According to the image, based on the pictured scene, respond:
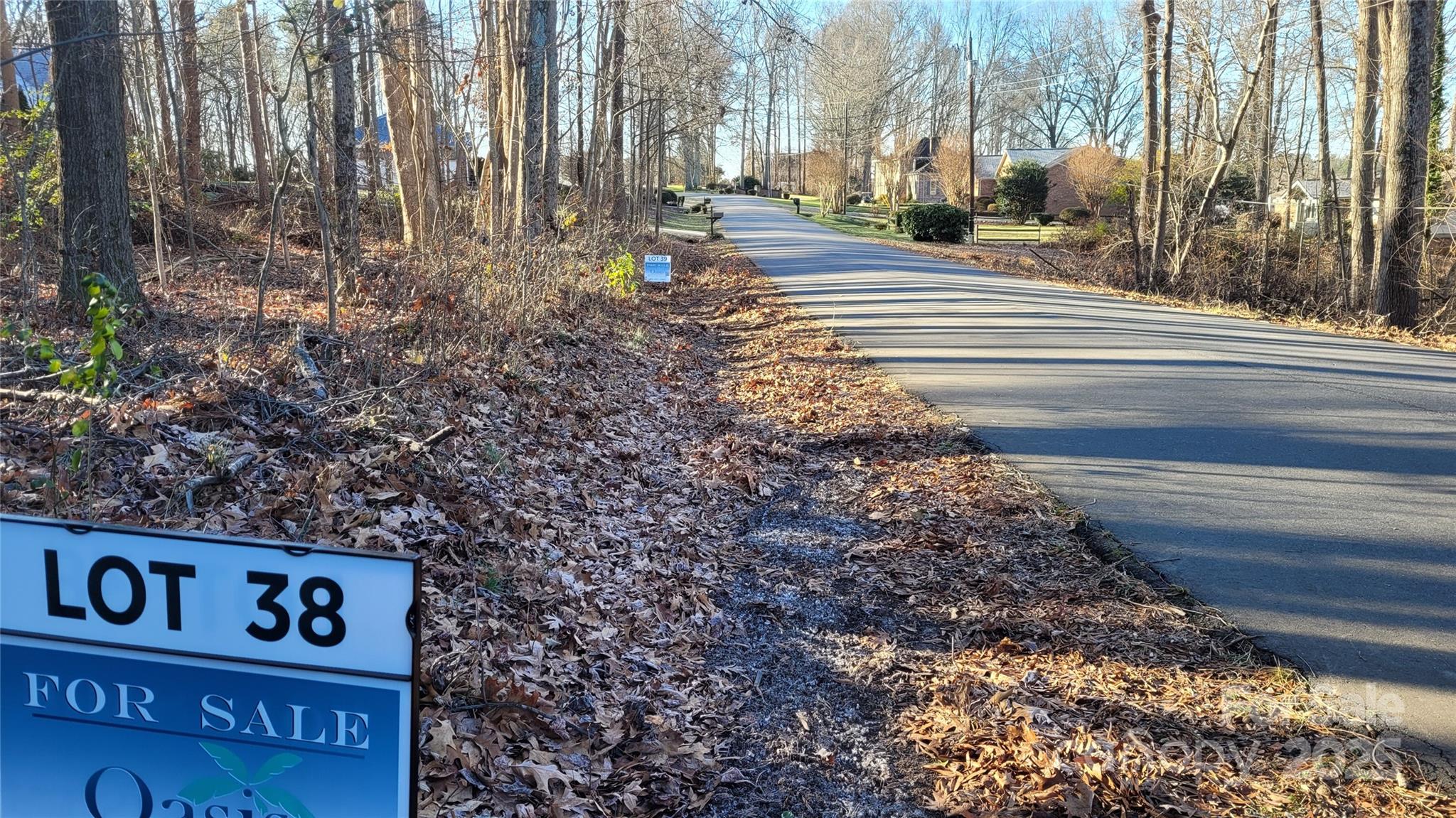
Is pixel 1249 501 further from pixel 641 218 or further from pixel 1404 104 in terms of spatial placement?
pixel 641 218

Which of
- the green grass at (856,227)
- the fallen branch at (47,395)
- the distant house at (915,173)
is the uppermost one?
the distant house at (915,173)

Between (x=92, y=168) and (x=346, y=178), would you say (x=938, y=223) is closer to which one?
(x=346, y=178)

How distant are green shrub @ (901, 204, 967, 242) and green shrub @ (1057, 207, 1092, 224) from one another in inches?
175

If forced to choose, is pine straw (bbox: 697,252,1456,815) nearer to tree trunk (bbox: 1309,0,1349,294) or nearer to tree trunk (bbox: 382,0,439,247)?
tree trunk (bbox: 382,0,439,247)

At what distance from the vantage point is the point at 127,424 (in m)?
5.01

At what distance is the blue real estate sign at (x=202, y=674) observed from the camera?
1.84 m

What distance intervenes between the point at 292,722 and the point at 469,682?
6.99 ft

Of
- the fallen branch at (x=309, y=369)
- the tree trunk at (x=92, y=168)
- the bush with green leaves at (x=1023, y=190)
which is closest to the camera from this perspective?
the fallen branch at (x=309, y=369)

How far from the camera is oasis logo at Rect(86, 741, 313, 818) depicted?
186cm

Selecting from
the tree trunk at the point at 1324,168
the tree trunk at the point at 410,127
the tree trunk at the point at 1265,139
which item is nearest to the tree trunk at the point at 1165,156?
Result: the tree trunk at the point at 1324,168

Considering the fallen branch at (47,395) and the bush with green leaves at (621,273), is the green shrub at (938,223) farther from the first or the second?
the fallen branch at (47,395)

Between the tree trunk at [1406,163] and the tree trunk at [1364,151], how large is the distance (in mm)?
1335

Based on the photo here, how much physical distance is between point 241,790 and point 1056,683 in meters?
3.46

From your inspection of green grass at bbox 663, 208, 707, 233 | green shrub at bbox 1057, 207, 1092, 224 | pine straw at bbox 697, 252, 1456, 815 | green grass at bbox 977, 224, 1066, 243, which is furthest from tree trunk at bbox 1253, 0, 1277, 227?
pine straw at bbox 697, 252, 1456, 815
